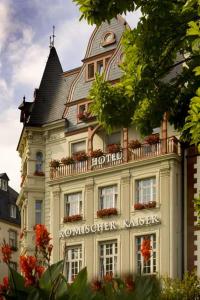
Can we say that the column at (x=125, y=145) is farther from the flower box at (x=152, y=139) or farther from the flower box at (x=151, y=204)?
the flower box at (x=151, y=204)

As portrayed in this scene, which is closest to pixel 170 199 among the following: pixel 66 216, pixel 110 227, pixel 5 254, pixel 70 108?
pixel 110 227

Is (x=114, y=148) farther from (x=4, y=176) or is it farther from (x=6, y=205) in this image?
(x=4, y=176)

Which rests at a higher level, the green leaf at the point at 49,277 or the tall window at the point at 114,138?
the tall window at the point at 114,138

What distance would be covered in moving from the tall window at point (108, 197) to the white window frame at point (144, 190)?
1272 millimetres

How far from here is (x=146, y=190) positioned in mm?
35125

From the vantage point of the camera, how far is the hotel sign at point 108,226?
34431 mm

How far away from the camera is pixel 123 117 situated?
16.5 metres

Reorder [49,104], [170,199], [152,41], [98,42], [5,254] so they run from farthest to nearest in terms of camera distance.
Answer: [49,104] < [98,42] < [170,199] < [152,41] < [5,254]

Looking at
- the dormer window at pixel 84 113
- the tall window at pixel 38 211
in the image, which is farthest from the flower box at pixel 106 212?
the tall window at pixel 38 211

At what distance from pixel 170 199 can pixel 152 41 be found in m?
18.6

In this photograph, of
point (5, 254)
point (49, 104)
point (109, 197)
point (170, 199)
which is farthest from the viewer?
point (49, 104)

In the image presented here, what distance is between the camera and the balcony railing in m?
34.6

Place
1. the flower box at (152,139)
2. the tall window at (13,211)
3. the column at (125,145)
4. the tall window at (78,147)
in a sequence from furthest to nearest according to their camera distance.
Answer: the tall window at (13,211), the tall window at (78,147), the column at (125,145), the flower box at (152,139)

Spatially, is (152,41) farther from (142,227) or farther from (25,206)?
(25,206)
